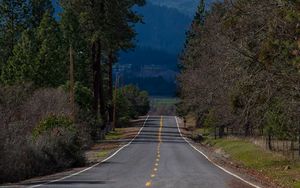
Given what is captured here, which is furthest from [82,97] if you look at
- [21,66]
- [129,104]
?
[129,104]

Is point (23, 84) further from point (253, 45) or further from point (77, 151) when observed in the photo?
point (253, 45)

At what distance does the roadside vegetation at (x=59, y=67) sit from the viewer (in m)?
34.8

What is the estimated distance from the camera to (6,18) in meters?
70.3

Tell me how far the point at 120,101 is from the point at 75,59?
119 ft

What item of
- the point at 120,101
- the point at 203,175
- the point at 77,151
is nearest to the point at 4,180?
the point at 203,175

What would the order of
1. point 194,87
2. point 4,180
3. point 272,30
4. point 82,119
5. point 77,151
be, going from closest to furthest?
point 272,30 → point 4,180 → point 77,151 → point 82,119 → point 194,87

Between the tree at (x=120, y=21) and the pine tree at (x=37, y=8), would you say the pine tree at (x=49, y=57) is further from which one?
the pine tree at (x=37, y=8)

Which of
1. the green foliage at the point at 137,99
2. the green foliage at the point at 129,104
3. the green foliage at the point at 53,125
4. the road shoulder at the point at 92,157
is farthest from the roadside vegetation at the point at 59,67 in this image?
the green foliage at the point at 137,99

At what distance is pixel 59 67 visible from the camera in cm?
6203

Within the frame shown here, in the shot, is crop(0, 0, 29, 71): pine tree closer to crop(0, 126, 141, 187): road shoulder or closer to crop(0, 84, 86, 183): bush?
crop(0, 126, 141, 187): road shoulder

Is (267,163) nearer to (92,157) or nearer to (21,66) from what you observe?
(92,157)

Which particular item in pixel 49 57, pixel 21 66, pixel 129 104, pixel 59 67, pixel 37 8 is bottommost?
pixel 129 104

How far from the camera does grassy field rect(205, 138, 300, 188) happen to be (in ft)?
84.1

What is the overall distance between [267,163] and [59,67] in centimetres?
3323
